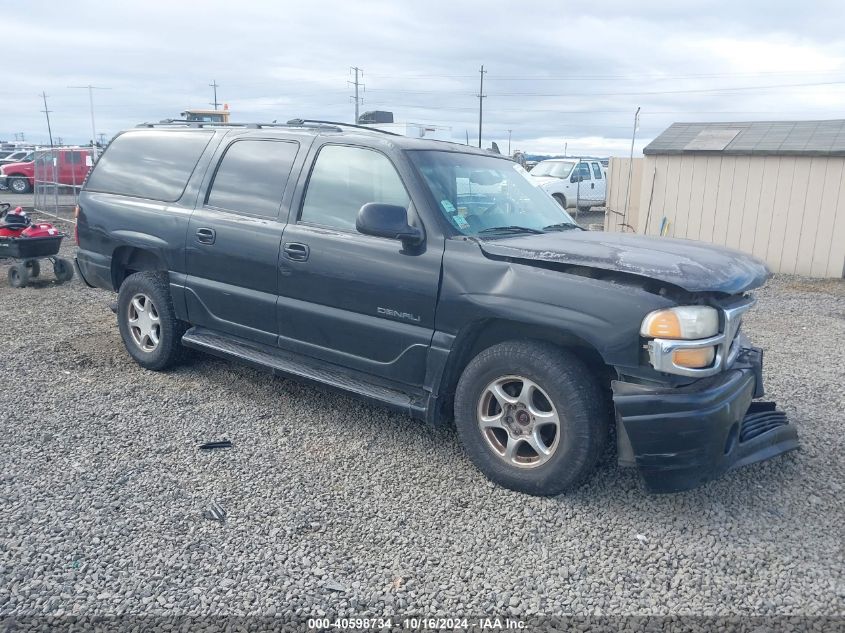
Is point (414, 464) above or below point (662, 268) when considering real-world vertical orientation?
below

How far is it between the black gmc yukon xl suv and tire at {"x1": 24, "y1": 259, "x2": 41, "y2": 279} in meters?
4.59

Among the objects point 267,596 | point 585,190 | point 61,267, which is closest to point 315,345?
point 267,596

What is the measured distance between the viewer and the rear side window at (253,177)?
4.64 m

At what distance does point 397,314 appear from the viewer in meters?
4.00

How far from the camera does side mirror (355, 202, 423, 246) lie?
148 inches

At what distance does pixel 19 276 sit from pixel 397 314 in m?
7.37

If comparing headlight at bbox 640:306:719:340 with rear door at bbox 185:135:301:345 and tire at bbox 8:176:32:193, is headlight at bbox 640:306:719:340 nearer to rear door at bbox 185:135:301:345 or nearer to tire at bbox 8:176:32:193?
rear door at bbox 185:135:301:345

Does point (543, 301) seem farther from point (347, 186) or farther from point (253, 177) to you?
point (253, 177)

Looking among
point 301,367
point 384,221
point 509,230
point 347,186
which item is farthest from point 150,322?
A: point 509,230

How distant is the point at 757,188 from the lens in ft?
37.4

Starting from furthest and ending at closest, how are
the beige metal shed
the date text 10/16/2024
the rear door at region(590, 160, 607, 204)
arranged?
1. the rear door at region(590, 160, 607, 204)
2. the beige metal shed
3. the date text 10/16/2024

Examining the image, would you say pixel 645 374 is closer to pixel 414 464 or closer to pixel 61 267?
pixel 414 464

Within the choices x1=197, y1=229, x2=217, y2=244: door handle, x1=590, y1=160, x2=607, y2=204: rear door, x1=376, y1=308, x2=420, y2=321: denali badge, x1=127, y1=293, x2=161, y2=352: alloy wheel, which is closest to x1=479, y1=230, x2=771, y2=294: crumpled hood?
x1=376, y1=308, x2=420, y2=321: denali badge

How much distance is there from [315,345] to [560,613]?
7.39 ft
